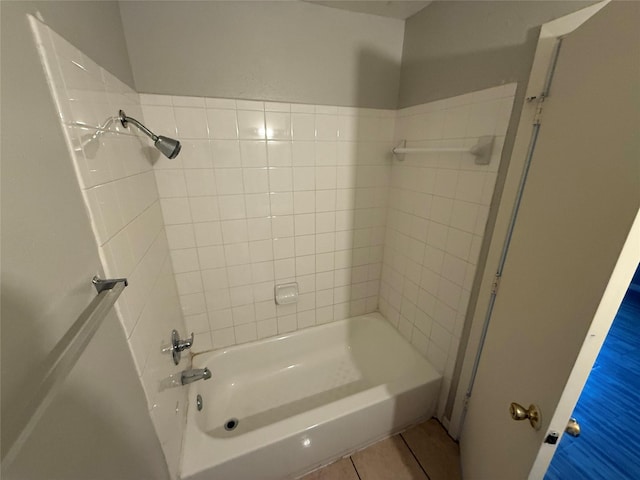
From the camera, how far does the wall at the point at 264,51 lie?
1.11 meters

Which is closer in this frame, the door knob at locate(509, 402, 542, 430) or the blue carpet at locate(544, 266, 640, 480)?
the door knob at locate(509, 402, 542, 430)

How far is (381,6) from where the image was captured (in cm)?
127

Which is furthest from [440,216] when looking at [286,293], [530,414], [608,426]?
[608,426]

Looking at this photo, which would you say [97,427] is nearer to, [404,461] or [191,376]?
[191,376]

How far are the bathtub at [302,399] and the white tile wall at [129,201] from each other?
21 cm

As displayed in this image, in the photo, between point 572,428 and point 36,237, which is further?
point 572,428

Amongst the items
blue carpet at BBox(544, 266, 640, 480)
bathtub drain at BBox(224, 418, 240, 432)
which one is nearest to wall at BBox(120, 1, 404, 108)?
bathtub drain at BBox(224, 418, 240, 432)

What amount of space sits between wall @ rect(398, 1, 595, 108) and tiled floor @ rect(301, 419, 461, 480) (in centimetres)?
167

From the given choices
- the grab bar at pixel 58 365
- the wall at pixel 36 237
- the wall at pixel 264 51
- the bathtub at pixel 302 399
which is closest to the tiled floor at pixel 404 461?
the bathtub at pixel 302 399

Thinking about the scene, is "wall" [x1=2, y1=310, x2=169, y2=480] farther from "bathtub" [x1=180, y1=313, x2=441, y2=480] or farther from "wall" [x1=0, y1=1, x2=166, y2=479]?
"bathtub" [x1=180, y1=313, x2=441, y2=480]

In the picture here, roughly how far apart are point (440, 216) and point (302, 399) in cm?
138

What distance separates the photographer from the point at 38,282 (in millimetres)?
378

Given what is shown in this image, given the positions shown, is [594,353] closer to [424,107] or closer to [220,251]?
[424,107]

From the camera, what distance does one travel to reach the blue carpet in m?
1.26
